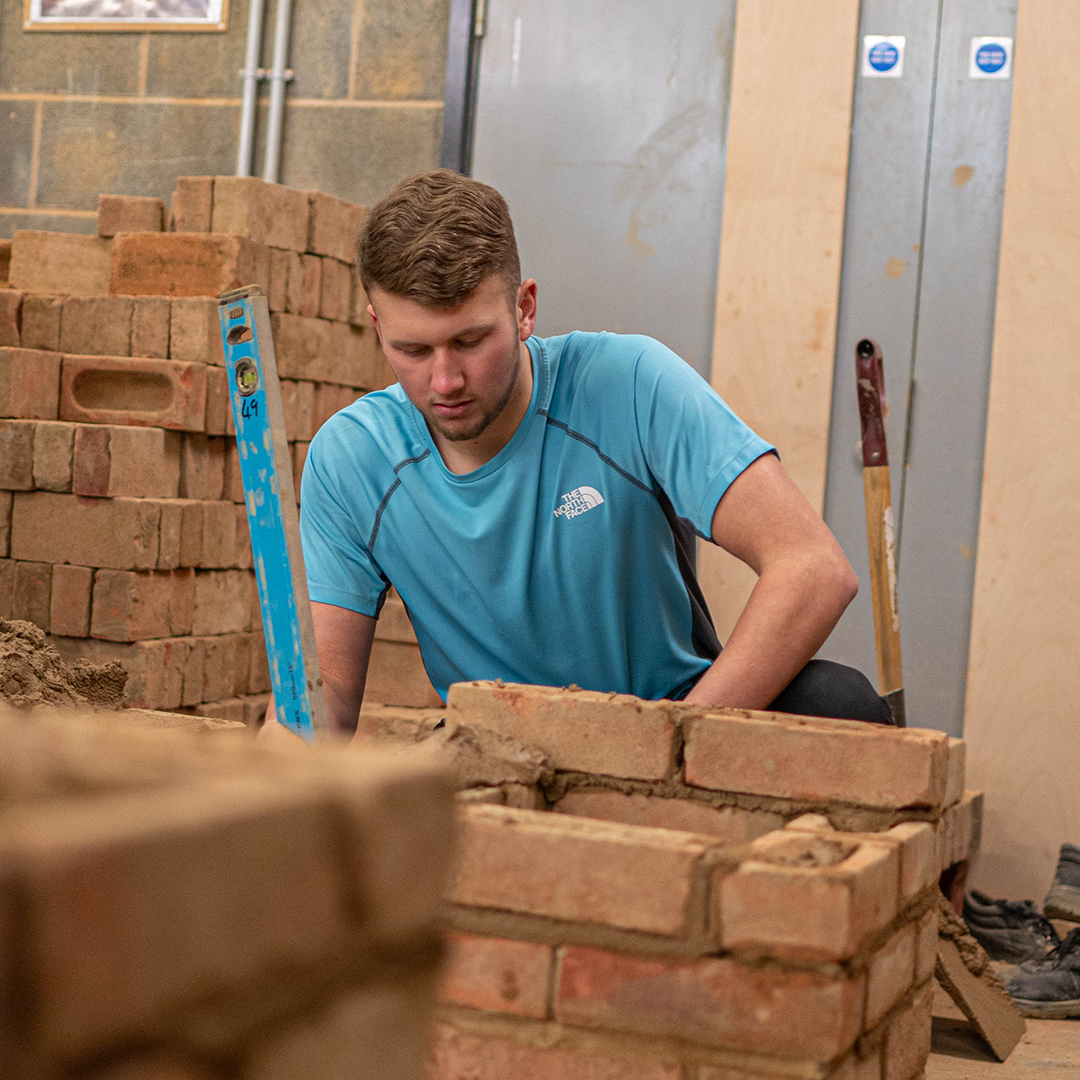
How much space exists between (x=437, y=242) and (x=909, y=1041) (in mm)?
1427

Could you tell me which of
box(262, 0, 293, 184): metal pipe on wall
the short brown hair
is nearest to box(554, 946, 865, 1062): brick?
the short brown hair

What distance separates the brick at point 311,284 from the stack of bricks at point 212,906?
3481 mm

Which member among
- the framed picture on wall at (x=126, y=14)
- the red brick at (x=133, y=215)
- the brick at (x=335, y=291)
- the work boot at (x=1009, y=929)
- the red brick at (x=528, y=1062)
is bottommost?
the work boot at (x=1009, y=929)

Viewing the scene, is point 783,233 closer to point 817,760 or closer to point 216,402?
point 216,402

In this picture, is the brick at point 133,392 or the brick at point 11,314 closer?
the brick at point 133,392

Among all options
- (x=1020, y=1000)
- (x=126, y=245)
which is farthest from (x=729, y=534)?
(x=126, y=245)

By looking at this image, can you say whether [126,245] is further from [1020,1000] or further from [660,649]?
[1020,1000]

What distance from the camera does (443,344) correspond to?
2197 millimetres

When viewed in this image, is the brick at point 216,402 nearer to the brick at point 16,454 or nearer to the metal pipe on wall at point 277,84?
the brick at point 16,454

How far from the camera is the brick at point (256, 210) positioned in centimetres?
386

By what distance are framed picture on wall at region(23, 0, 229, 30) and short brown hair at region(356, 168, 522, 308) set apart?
3122 mm

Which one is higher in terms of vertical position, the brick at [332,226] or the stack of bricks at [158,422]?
the brick at [332,226]

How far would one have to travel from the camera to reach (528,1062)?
1259mm

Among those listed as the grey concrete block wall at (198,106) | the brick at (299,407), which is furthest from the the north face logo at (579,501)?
the grey concrete block wall at (198,106)
